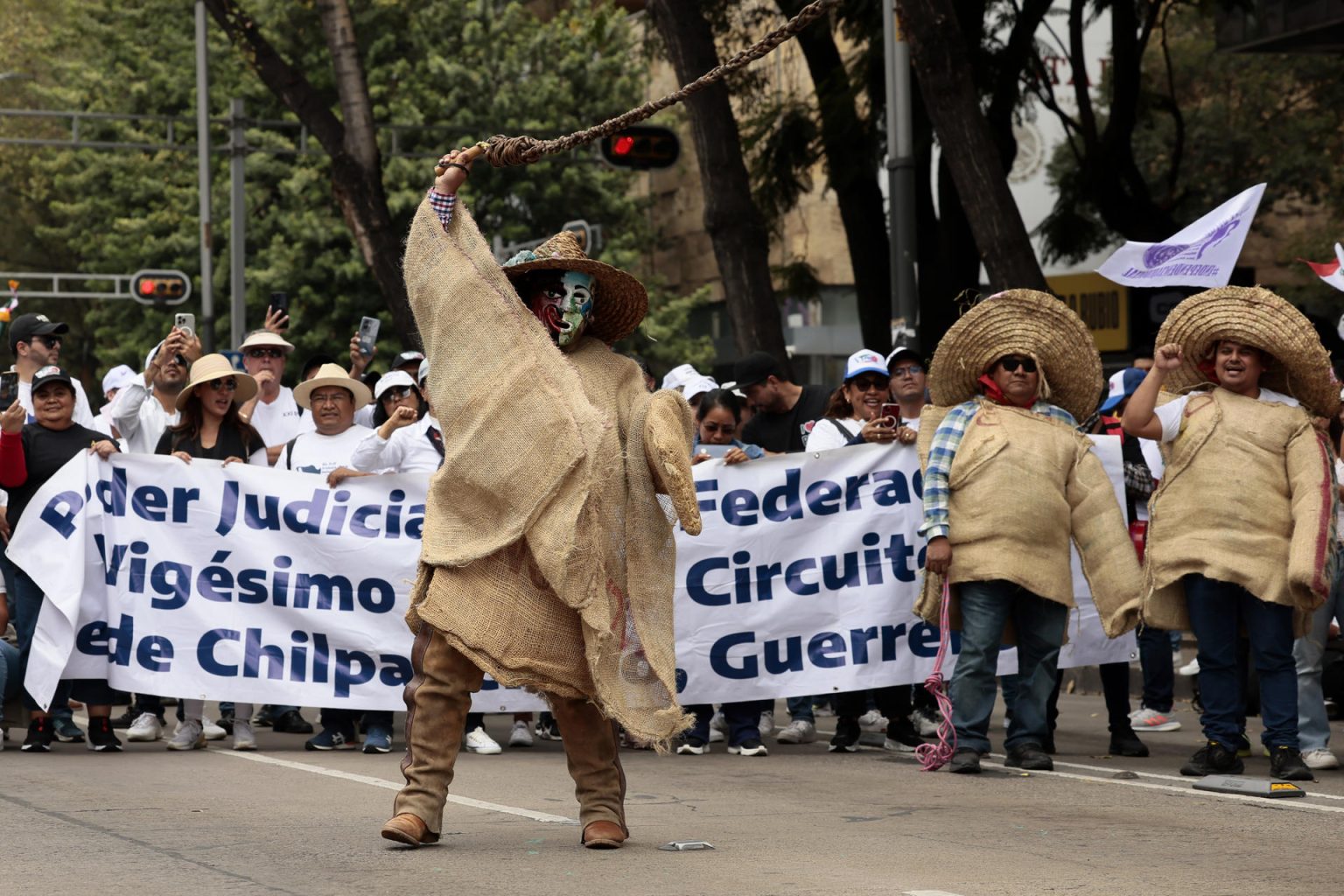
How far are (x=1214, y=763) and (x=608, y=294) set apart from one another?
3.59 metres

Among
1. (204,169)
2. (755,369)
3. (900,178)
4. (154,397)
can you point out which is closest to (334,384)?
(154,397)

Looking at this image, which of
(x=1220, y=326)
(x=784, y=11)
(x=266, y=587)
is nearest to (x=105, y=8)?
(x=784, y=11)

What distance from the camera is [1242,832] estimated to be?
23.7ft

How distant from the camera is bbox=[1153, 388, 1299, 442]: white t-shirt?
8.77 metres

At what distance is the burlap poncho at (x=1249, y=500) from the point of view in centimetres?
A: 854

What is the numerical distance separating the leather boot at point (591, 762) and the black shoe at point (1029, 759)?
9.74 feet

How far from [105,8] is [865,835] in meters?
36.5

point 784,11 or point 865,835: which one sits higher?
point 784,11

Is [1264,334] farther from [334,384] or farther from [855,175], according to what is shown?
[855,175]

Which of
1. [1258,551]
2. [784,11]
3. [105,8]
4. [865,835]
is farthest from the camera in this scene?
[105,8]

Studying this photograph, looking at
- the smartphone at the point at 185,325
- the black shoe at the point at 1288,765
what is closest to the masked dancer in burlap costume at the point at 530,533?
the black shoe at the point at 1288,765

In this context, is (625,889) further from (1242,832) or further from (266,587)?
(266,587)

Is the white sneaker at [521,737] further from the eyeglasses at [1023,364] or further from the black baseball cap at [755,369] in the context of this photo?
the eyeglasses at [1023,364]

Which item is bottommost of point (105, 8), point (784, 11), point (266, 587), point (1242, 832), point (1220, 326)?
point (1242, 832)
